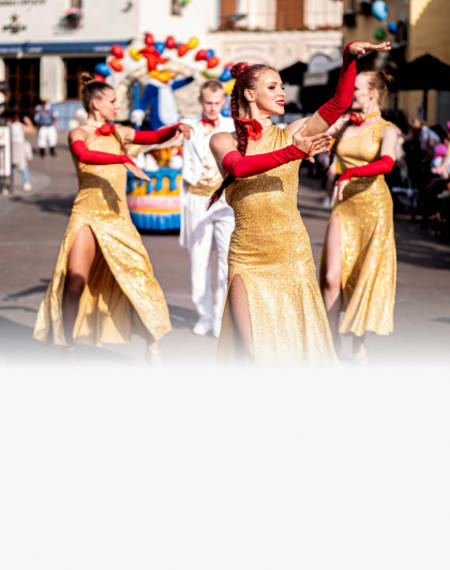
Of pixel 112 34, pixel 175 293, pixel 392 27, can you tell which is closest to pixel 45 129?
pixel 392 27

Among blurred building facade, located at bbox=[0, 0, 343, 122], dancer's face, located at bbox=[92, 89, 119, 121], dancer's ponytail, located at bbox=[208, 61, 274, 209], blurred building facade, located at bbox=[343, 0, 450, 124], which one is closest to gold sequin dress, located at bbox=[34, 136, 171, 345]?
dancer's face, located at bbox=[92, 89, 119, 121]

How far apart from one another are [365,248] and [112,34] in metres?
40.7

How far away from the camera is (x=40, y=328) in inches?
237

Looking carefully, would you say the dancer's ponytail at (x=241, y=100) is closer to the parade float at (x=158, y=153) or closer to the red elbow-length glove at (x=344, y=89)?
the red elbow-length glove at (x=344, y=89)

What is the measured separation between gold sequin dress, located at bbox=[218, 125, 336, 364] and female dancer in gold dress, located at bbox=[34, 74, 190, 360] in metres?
1.90

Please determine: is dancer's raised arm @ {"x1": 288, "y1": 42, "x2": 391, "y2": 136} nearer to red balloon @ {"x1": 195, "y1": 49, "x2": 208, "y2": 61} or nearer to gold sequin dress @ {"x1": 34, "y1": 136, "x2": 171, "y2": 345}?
gold sequin dress @ {"x1": 34, "y1": 136, "x2": 171, "y2": 345}

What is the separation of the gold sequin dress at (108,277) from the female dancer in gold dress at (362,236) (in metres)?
1.11

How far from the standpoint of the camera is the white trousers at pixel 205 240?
709 centimetres

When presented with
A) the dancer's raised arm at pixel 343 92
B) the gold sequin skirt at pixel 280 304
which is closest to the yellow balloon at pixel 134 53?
the gold sequin skirt at pixel 280 304

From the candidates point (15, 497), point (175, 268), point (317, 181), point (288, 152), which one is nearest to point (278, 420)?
point (15, 497)

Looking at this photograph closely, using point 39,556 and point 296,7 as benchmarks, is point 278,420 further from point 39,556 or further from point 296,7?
point 296,7

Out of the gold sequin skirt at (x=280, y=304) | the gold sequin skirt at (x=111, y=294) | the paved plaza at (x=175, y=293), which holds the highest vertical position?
the gold sequin skirt at (x=280, y=304)

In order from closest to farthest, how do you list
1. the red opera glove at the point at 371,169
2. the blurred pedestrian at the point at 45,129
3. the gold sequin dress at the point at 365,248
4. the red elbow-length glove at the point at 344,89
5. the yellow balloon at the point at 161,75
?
the red elbow-length glove at the point at 344,89 → the red opera glove at the point at 371,169 → the gold sequin dress at the point at 365,248 → the yellow balloon at the point at 161,75 → the blurred pedestrian at the point at 45,129

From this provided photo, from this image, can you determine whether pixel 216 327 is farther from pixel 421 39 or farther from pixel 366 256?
pixel 421 39
